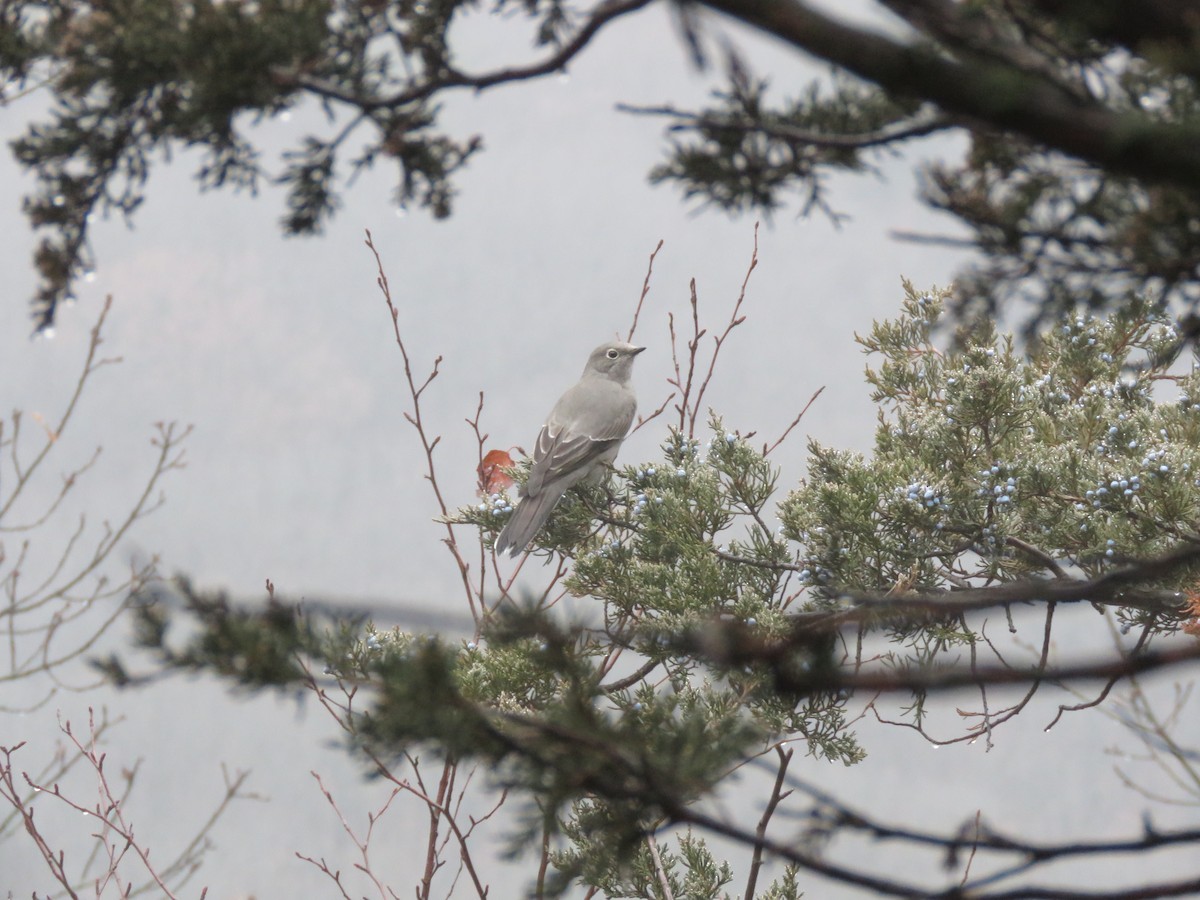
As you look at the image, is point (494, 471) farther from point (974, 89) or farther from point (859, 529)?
point (974, 89)

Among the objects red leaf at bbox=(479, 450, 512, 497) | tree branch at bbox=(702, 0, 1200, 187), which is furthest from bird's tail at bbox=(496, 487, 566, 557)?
tree branch at bbox=(702, 0, 1200, 187)

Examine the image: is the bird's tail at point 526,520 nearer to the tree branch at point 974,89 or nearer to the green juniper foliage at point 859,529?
the green juniper foliage at point 859,529

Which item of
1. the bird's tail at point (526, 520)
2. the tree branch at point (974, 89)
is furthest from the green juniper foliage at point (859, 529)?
the tree branch at point (974, 89)

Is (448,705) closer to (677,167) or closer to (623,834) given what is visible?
(623,834)

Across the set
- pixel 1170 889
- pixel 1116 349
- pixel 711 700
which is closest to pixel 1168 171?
pixel 1170 889

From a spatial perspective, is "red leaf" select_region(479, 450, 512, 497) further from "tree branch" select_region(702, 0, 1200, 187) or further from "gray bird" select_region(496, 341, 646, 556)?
"tree branch" select_region(702, 0, 1200, 187)

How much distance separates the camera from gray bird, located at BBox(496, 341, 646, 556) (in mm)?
4465

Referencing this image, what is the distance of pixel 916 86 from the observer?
1.47m

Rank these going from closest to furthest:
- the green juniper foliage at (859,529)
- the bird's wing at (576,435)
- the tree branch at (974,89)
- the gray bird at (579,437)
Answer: the tree branch at (974,89) < the green juniper foliage at (859,529) < the gray bird at (579,437) < the bird's wing at (576,435)

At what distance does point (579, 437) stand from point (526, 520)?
2.67 feet

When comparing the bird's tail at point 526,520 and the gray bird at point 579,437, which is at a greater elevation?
the gray bird at point 579,437

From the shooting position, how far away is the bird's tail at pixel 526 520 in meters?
4.37

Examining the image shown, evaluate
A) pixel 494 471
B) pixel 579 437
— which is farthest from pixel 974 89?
pixel 579 437

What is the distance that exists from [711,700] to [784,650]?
87.4 inches
